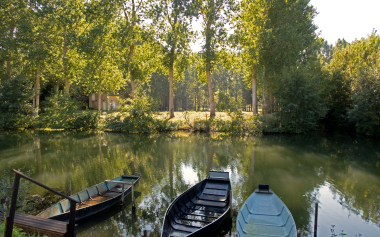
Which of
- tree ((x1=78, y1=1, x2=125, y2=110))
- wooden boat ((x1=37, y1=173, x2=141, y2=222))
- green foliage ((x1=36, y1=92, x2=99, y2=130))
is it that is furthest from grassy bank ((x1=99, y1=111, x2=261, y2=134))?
wooden boat ((x1=37, y1=173, x2=141, y2=222))

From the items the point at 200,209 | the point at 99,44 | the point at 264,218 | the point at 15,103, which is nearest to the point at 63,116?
the point at 15,103

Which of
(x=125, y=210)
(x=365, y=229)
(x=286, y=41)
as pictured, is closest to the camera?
(x=365, y=229)

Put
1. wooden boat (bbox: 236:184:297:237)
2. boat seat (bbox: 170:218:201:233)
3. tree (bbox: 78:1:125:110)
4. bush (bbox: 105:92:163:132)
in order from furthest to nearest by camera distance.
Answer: tree (bbox: 78:1:125:110), bush (bbox: 105:92:163:132), boat seat (bbox: 170:218:201:233), wooden boat (bbox: 236:184:297:237)

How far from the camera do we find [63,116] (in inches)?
1320

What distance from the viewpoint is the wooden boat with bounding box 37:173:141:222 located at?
7998 mm

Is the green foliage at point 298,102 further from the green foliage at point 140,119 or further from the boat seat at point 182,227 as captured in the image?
the boat seat at point 182,227

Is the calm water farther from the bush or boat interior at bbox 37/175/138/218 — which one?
the bush

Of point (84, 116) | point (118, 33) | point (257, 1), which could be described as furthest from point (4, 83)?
point (257, 1)

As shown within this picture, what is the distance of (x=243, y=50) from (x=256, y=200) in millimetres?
29060

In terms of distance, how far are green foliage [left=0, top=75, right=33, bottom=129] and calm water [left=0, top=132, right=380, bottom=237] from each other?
924cm

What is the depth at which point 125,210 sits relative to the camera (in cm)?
972

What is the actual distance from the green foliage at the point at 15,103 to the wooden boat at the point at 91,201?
2900cm

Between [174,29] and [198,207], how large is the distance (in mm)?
29085

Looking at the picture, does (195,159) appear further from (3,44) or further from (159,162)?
(3,44)
